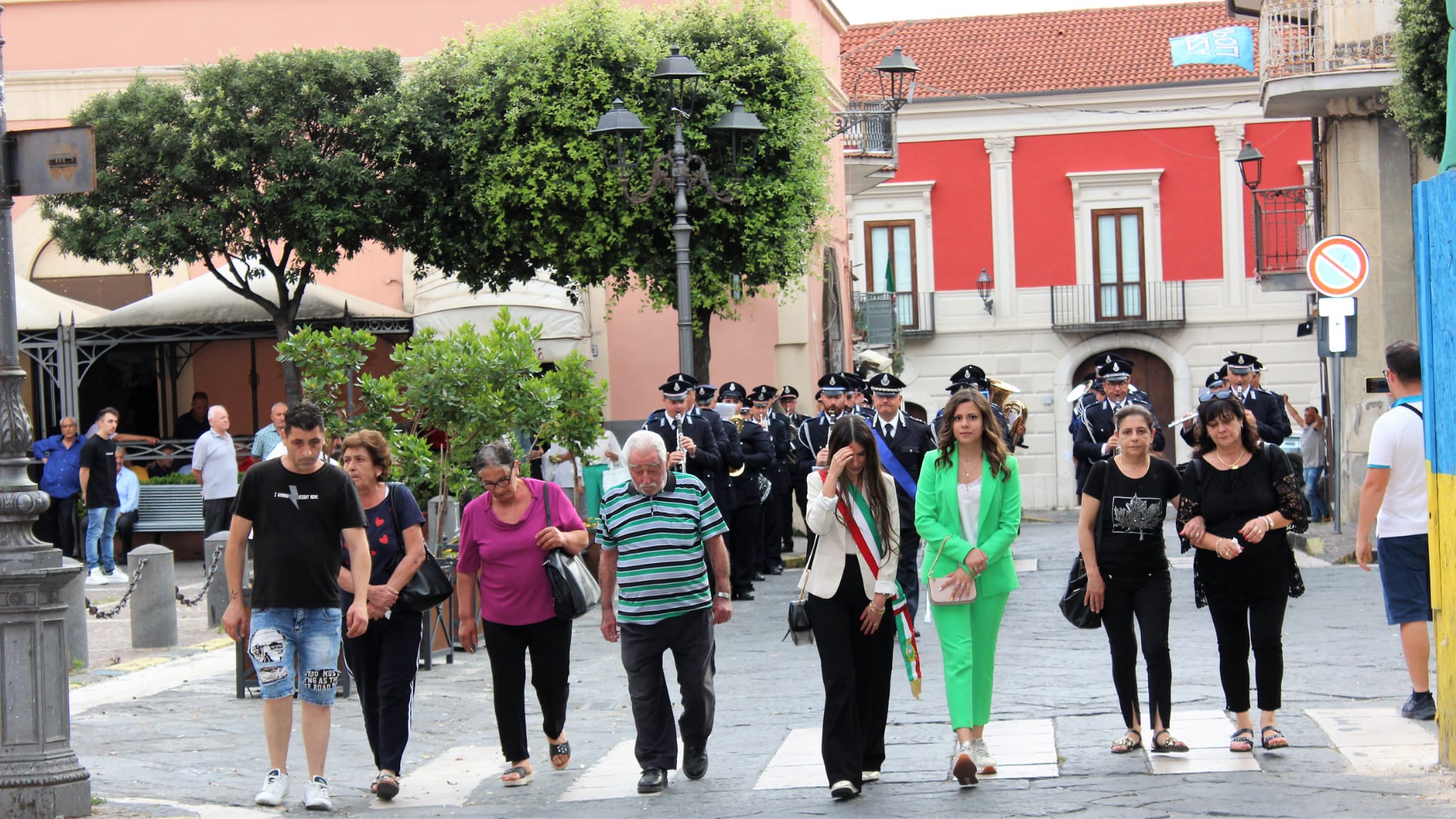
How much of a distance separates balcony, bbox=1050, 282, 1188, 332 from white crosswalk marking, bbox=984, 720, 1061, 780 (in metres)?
30.3

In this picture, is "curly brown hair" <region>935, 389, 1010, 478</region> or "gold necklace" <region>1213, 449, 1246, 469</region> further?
"gold necklace" <region>1213, 449, 1246, 469</region>

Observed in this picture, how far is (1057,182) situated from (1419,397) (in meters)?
31.1

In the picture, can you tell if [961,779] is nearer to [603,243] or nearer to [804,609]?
[804,609]

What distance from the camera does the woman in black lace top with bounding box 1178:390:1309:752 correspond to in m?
7.87

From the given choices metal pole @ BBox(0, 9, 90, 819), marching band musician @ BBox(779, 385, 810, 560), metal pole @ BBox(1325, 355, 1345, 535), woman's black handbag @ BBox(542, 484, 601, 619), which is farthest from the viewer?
marching band musician @ BBox(779, 385, 810, 560)

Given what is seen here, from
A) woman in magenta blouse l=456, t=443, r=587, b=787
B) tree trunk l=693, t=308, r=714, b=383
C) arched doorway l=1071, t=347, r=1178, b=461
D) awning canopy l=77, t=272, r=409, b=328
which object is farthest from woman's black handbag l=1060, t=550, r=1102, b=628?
arched doorway l=1071, t=347, r=1178, b=461

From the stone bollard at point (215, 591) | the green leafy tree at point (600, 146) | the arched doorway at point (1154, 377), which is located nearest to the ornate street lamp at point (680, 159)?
the green leafy tree at point (600, 146)

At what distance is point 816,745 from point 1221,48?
21559 mm

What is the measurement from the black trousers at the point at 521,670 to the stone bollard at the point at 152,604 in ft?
19.0

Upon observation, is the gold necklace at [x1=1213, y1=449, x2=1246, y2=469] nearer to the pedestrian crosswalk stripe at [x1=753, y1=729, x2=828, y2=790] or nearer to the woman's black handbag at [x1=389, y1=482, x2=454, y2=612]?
the pedestrian crosswalk stripe at [x1=753, y1=729, x2=828, y2=790]

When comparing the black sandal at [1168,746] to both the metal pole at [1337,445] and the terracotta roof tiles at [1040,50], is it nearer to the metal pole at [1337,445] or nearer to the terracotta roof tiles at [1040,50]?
the metal pole at [1337,445]

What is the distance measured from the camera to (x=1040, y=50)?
4094 cm

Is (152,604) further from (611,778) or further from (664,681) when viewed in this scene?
(664,681)

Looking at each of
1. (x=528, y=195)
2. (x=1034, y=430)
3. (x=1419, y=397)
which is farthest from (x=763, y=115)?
(x=1034, y=430)
